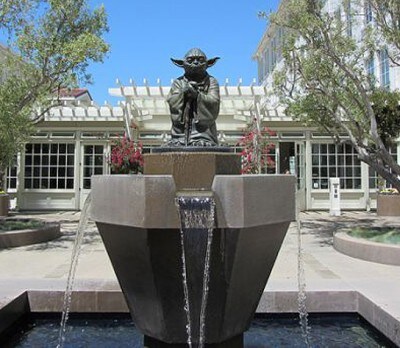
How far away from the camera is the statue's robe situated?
192 inches

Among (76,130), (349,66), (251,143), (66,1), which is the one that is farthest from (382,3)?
(76,130)

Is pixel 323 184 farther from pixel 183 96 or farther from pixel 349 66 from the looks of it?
pixel 183 96

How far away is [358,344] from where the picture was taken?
5012 millimetres

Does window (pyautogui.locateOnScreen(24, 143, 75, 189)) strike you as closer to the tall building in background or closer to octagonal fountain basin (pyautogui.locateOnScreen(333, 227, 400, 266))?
the tall building in background

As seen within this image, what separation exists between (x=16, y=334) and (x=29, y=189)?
50.7 ft

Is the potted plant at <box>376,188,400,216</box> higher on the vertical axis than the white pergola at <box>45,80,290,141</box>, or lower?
lower

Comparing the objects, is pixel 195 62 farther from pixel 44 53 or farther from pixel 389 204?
pixel 389 204

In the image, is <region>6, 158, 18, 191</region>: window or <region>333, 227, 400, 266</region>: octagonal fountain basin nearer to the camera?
<region>333, 227, 400, 266</region>: octagonal fountain basin

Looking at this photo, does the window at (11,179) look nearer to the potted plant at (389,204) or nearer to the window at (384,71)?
the potted plant at (389,204)

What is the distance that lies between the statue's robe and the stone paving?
2.08m

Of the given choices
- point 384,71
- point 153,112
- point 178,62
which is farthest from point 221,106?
point 178,62

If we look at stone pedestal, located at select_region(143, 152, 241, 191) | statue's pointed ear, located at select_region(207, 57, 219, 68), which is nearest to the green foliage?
statue's pointed ear, located at select_region(207, 57, 219, 68)

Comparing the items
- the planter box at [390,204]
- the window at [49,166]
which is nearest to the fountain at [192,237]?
the planter box at [390,204]

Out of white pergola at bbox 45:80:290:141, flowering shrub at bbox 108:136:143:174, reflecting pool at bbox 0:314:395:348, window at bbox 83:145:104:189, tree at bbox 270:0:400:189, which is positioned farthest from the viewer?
window at bbox 83:145:104:189
